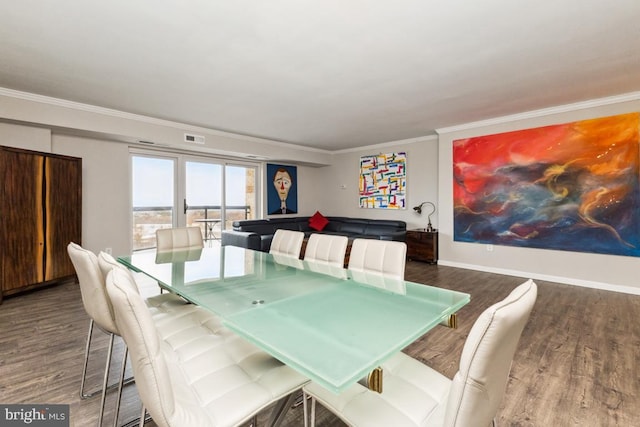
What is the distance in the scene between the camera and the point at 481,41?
2.40 metres

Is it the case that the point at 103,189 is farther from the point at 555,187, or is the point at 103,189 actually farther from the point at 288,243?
the point at 555,187

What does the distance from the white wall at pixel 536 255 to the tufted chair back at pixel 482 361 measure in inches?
174

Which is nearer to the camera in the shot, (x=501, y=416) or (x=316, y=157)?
(x=501, y=416)

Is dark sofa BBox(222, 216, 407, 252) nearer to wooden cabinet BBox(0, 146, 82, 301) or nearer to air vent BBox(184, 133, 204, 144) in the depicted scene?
air vent BBox(184, 133, 204, 144)

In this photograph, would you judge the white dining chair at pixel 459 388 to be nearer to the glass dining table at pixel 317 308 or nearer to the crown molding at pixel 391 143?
the glass dining table at pixel 317 308

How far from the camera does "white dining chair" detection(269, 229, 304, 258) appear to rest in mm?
2879

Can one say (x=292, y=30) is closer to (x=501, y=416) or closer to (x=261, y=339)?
(x=261, y=339)

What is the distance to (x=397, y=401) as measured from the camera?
1.07 m

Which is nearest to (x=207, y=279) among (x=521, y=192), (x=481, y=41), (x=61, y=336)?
(x=61, y=336)

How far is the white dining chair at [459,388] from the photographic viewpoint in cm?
74

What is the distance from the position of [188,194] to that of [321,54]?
164 inches

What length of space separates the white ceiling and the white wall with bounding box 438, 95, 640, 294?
30 centimetres

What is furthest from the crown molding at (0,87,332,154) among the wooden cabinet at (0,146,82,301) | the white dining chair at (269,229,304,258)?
the white dining chair at (269,229,304,258)

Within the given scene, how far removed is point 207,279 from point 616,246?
4927 millimetres
